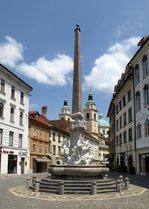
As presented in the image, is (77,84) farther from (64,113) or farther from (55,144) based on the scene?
(64,113)

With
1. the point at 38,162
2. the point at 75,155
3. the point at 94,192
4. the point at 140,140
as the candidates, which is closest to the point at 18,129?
the point at 38,162

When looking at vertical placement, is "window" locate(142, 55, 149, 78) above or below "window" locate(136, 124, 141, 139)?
above

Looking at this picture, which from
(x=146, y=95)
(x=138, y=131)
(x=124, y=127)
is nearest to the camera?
(x=146, y=95)

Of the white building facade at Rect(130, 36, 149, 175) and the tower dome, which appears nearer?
the white building facade at Rect(130, 36, 149, 175)

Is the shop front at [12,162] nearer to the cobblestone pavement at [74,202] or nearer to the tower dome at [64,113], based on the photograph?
the cobblestone pavement at [74,202]

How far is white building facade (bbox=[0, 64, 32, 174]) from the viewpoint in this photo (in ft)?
109

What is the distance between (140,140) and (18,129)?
15829mm

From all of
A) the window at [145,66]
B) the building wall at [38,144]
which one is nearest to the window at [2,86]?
the building wall at [38,144]

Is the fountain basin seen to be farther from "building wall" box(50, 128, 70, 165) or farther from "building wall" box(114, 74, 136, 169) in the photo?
"building wall" box(50, 128, 70, 165)

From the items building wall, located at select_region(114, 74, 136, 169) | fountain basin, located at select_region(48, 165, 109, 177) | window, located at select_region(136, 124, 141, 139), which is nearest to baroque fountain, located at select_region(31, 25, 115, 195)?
fountain basin, located at select_region(48, 165, 109, 177)

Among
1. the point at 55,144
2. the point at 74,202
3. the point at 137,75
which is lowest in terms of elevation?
the point at 74,202

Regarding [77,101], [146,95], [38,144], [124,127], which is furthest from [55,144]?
[77,101]

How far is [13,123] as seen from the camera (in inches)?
1419

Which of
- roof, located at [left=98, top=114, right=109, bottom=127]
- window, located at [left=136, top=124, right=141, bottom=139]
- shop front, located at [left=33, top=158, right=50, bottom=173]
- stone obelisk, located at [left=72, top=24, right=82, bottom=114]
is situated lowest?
shop front, located at [left=33, top=158, right=50, bottom=173]
